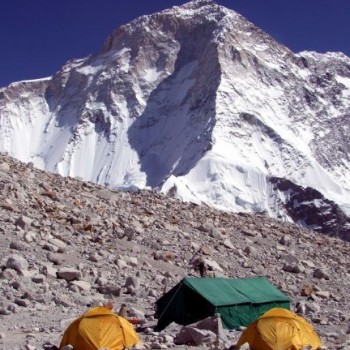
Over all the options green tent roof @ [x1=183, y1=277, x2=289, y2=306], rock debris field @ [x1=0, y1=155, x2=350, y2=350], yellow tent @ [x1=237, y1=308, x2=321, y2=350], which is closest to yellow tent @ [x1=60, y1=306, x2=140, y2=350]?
rock debris field @ [x1=0, y1=155, x2=350, y2=350]

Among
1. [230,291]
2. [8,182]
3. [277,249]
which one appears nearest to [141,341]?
[230,291]

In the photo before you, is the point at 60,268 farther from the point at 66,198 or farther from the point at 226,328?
the point at 66,198

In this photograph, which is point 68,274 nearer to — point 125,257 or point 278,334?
point 125,257

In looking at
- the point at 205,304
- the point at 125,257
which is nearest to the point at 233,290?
the point at 205,304

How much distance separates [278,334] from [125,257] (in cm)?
897

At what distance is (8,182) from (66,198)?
2502 mm

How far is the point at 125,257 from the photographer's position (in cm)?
2261

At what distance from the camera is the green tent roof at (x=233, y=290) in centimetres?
1767

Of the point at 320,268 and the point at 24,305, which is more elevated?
the point at 320,268

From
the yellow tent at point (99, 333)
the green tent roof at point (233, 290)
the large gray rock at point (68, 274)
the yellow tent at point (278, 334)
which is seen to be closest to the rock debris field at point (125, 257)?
the large gray rock at point (68, 274)

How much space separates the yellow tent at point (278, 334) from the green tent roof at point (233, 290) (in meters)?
2.87

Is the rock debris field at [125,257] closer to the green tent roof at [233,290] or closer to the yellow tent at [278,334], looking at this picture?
the yellow tent at [278,334]

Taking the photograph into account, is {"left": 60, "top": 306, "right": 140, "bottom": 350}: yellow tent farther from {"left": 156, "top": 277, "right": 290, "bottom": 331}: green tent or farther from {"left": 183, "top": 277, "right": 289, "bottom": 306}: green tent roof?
{"left": 183, "top": 277, "right": 289, "bottom": 306}: green tent roof

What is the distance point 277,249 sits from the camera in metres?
29.5
